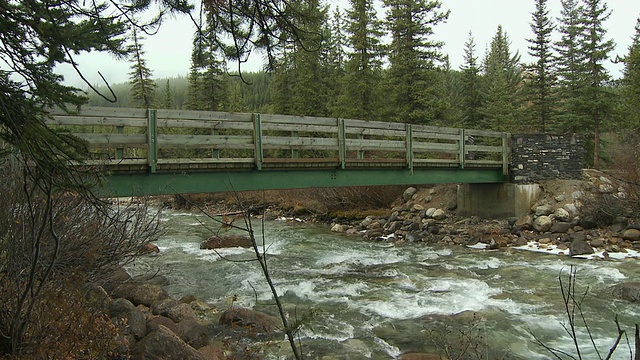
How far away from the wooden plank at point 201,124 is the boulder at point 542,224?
1003cm

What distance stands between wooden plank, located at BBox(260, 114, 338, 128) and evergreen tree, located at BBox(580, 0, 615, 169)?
59.5 feet

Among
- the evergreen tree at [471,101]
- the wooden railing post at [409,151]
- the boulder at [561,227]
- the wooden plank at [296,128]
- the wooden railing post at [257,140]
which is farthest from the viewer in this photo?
the evergreen tree at [471,101]

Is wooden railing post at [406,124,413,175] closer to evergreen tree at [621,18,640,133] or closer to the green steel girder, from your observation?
the green steel girder

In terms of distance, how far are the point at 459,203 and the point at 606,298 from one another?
956 cm

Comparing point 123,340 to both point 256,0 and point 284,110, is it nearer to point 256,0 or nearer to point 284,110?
point 256,0

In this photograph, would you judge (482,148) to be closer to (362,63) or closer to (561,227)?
(561,227)

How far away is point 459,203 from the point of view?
17.9m

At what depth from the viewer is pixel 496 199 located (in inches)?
667

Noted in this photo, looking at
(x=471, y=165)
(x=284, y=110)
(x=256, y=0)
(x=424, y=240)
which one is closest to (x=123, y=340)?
(x=256, y=0)

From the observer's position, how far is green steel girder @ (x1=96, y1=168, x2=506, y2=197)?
319 inches

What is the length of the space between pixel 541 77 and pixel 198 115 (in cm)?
2418

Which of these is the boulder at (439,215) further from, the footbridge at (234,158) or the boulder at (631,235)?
the boulder at (631,235)

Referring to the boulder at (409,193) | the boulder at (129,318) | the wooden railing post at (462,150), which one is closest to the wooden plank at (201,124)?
the boulder at (129,318)

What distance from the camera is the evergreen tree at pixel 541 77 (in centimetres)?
2691
